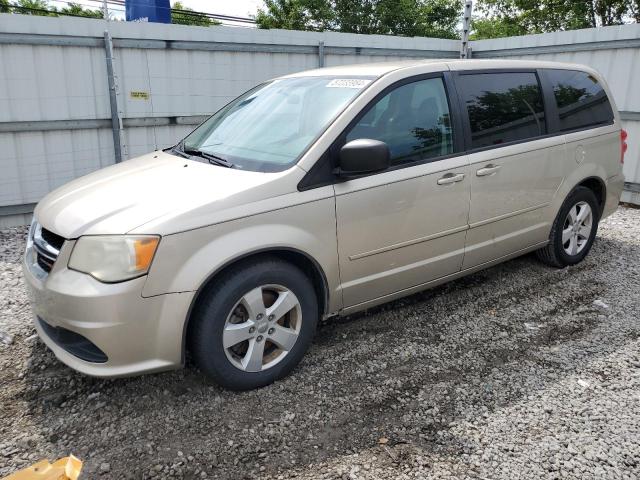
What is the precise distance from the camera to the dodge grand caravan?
2625 mm

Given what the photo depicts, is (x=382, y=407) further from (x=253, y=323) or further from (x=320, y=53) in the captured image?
(x=320, y=53)

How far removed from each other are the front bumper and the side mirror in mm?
1121

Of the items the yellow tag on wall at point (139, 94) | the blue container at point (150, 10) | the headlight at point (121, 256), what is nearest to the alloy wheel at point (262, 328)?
the headlight at point (121, 256)

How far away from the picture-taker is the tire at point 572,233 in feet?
15.0

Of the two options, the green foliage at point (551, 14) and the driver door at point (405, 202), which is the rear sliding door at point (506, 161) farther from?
the green foliage at point (551, 14)

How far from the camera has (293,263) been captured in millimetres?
3098

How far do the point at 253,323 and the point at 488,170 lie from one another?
2.02m

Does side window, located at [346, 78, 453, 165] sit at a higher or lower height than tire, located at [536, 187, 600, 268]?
higher

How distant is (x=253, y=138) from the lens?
345 centimetres

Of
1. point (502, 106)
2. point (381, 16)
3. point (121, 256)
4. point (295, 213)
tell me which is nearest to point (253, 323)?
point (295, 213)

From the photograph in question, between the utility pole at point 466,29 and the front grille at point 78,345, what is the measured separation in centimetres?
772

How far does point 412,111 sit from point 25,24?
4.76m

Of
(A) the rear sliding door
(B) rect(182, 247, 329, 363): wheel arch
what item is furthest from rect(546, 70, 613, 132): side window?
(B) rect(182, 247, 329, 363): wheel arch

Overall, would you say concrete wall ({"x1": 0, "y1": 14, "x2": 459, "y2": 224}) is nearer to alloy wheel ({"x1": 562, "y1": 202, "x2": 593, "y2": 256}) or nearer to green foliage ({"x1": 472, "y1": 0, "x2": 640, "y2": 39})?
alloy wheel ({"x1": 562, "y1": 202, "x2": 593, "y2": 256})
